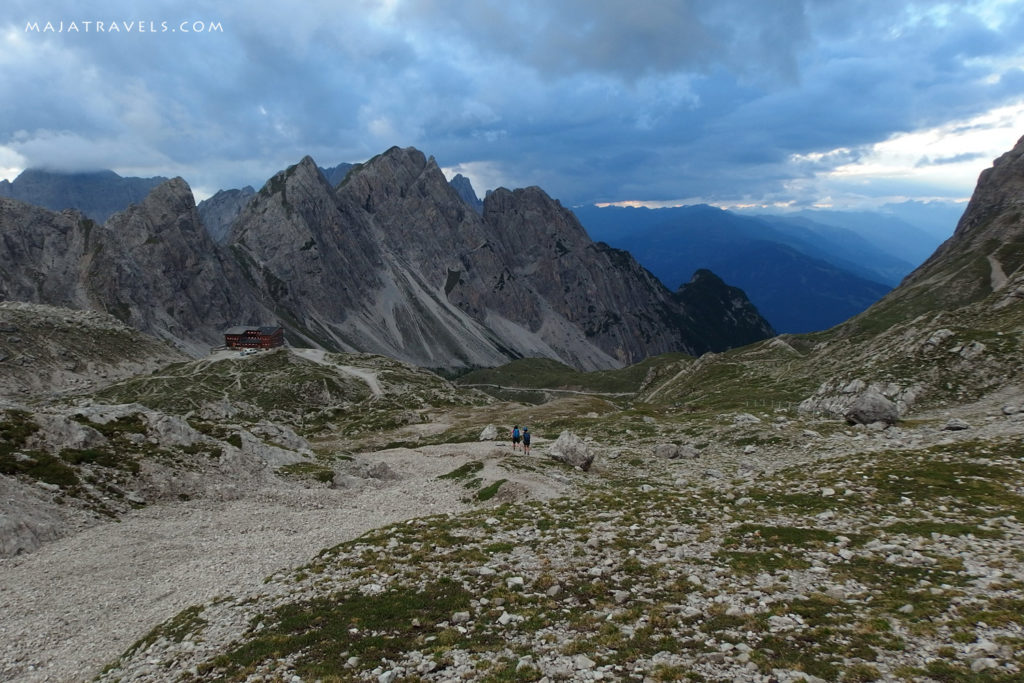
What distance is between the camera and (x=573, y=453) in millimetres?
41188

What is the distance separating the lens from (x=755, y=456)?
3922cm

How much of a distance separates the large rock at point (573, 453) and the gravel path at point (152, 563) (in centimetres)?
960

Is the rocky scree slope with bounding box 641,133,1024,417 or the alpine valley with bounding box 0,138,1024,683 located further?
the rocky scree slope with bounding box 641,133,1024,417

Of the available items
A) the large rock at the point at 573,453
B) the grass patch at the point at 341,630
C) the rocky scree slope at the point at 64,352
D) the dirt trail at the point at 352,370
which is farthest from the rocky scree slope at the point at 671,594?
the rocky scree slope at the point at 64,352

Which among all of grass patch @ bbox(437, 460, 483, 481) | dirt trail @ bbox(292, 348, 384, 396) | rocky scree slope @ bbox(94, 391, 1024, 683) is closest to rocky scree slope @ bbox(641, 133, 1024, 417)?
rocky scree slope @ bbox(94, 391, 1024, 683)

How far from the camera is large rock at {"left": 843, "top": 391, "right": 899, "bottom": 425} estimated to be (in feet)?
137

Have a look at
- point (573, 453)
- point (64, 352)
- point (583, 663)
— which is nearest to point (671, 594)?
point (583, 663)

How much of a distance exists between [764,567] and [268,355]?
5875 inches

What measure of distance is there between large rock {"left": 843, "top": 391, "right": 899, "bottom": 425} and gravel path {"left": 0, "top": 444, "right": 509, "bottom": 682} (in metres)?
31.9

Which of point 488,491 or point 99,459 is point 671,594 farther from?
point 99,459

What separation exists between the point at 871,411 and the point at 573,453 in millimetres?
23570

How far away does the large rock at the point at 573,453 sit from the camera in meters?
40.7

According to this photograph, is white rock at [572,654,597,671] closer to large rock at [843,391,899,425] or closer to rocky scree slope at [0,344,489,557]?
rocky scree slope at [0,344,489,557]

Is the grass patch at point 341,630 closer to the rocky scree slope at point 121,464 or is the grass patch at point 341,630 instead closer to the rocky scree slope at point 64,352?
the rocky scree slope at point 121,464
